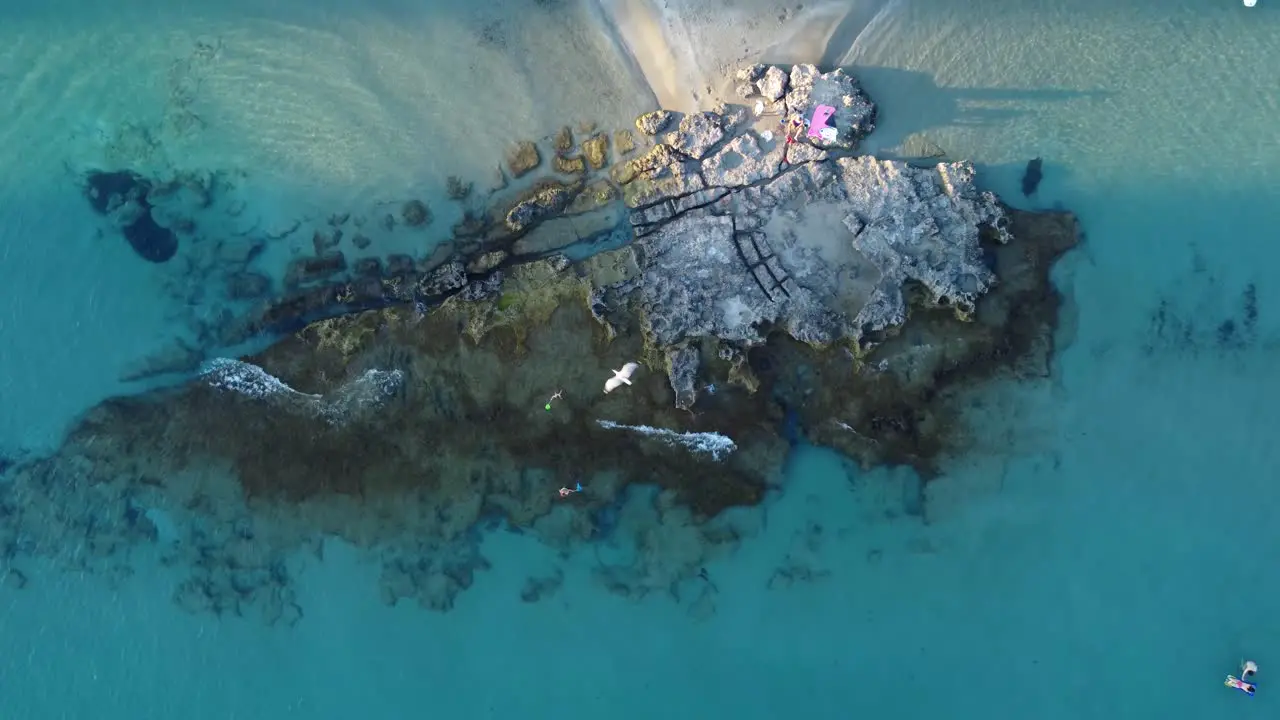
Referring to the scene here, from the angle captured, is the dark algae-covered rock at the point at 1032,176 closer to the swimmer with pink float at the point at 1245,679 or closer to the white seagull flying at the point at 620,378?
the white seagull flying at the point at 620,378

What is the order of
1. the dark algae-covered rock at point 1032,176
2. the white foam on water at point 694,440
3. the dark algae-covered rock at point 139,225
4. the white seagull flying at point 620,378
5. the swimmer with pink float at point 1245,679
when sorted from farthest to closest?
the dark algae-covered rock at point 139,225
the dark algae-covered rock at point 1032,176
the white foam on water at point 694,440
the white seagull flying at point 620,378
the swimmer with pink float at point 1245,679

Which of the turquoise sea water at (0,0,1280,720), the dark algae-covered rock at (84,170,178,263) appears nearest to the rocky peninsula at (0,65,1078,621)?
the turquoise sea water at (0,0,1280,720)

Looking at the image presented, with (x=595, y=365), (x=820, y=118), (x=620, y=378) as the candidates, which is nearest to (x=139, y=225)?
(x=595, y=365)

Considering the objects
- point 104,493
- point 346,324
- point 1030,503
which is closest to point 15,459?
point 104,493

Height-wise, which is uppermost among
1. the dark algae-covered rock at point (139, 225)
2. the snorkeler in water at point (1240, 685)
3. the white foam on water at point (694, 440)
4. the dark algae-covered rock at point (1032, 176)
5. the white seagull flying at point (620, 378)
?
the dark algae-covered rock at point (1032, 176)

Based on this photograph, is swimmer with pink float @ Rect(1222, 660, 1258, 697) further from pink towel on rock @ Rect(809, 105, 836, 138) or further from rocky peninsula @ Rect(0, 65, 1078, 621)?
pink towel on rock @ Rect(809, 105, 836, 138)

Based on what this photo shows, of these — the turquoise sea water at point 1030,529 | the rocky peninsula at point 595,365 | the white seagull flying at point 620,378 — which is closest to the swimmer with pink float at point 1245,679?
the turquoise sea water at point 1030,529
